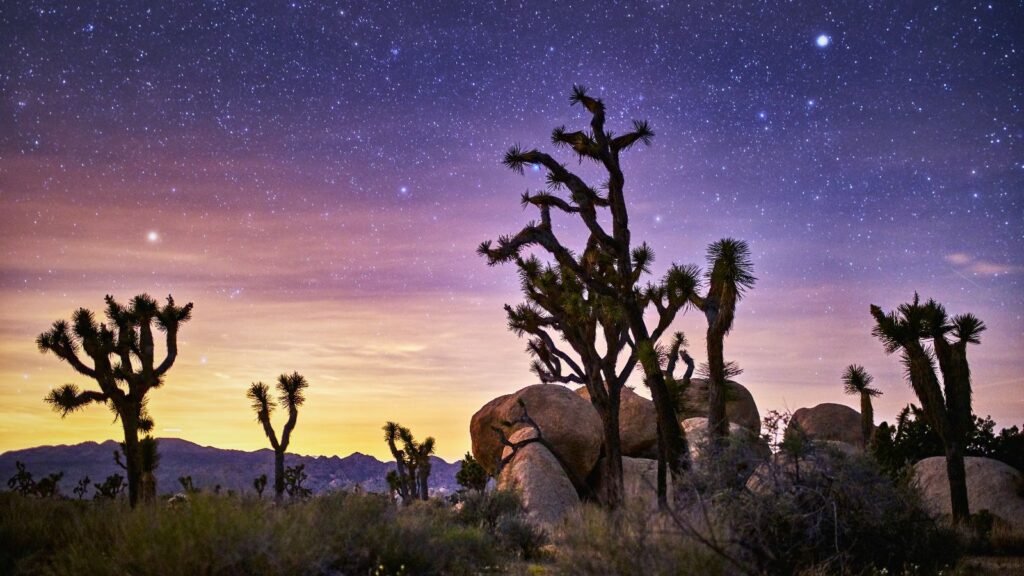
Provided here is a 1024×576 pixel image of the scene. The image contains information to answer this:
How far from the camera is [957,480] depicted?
58.6 ft

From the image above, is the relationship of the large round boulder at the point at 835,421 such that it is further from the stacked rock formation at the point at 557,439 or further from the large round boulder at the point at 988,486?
the large round boulder at the point at 988,486

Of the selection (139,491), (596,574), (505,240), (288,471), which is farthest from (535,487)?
(288,471)

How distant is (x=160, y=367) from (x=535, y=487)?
45.2 ft

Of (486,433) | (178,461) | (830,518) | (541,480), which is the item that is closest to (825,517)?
(830,518)

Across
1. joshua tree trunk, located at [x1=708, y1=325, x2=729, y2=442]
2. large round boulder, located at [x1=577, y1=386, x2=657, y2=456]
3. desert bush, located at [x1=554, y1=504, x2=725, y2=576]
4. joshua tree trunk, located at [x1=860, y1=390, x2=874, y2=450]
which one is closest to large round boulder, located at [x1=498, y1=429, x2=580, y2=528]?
large round boulder, located at [x1=577, y1=386, x2=657, y2=456]

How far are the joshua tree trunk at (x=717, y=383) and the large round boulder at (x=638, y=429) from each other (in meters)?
13.9

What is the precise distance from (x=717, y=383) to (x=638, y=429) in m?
14.6

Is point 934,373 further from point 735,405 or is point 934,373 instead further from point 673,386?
point 735,405

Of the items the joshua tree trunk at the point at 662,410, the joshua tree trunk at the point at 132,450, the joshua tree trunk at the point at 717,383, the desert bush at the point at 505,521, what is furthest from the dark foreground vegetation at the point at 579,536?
the joshua tree trunk at the point at 132,450

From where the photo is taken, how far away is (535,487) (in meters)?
23.8

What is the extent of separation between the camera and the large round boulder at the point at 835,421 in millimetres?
32500

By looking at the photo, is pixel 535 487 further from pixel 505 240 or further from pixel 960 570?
pixel 960 570

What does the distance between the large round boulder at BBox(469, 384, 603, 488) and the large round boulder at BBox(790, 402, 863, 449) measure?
1126 cm

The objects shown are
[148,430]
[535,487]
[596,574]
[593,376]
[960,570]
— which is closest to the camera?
[596,574]
